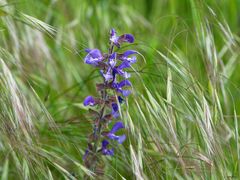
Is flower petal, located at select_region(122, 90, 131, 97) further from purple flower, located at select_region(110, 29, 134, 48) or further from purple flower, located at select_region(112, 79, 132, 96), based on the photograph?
purple flower, located at select_region(110, 29, 134, 48)

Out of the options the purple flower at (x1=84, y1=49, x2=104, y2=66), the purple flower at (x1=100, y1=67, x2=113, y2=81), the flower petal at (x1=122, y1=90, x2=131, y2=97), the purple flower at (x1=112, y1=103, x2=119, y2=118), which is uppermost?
the purple flower at (x1=84, y1=49, x2=104, y2=66)

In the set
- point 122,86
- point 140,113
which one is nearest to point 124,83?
point 122,86

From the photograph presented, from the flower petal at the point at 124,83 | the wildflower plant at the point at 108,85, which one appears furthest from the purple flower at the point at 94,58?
the flower petal at the point at 124,83

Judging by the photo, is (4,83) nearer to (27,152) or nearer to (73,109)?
(27,152)

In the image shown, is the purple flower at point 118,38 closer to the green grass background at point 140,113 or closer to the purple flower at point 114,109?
the green grass background at point 140,113

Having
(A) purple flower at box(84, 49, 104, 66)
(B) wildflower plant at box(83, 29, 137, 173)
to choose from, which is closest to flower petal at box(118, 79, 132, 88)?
(B) wildflower plant at box(83, 29, 137, 173)

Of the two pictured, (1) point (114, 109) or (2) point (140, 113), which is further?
(1) point (114, 109)

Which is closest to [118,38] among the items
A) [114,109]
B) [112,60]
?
[112,60]

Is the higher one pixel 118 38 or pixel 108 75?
pixel 118 38

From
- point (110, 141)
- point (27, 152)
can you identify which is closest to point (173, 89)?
point (110, 141)

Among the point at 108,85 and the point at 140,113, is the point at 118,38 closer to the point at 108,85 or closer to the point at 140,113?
the point at 108,85

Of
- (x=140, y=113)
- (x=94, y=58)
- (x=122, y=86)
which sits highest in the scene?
(x=94, y=58)
